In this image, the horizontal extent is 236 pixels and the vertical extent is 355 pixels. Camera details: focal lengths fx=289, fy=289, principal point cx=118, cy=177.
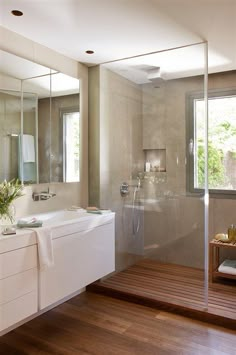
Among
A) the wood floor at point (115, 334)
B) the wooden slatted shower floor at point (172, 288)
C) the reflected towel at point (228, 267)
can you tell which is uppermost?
the reflected towel at point (228, 267)

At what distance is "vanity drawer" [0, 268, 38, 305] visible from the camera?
1.90 m

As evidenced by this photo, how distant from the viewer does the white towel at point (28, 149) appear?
260 cm

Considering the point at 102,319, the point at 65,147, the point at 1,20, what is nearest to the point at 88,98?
the point at 65,147

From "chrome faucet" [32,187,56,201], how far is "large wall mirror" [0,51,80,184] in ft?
0.39

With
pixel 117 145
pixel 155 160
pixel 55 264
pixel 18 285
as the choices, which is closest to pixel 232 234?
pixel 155 160

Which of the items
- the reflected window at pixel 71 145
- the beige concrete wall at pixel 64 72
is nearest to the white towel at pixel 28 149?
the beige concrete wall at pixel 64 72

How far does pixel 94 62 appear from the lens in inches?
125

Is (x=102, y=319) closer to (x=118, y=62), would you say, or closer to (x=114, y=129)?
(x=114, y=129)

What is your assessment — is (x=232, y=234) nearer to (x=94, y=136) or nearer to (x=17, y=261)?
(x=94, y=136)

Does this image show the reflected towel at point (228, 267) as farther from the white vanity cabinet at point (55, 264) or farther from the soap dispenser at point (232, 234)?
the white vanity cabinet at point (55, 264)

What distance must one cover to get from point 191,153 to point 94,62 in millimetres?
1524

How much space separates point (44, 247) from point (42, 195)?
0.74 metres

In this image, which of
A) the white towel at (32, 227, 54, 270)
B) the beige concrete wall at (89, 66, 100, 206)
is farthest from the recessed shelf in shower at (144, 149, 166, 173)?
the white towel at (32, 227, 54, 270)

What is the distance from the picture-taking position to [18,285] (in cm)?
200
